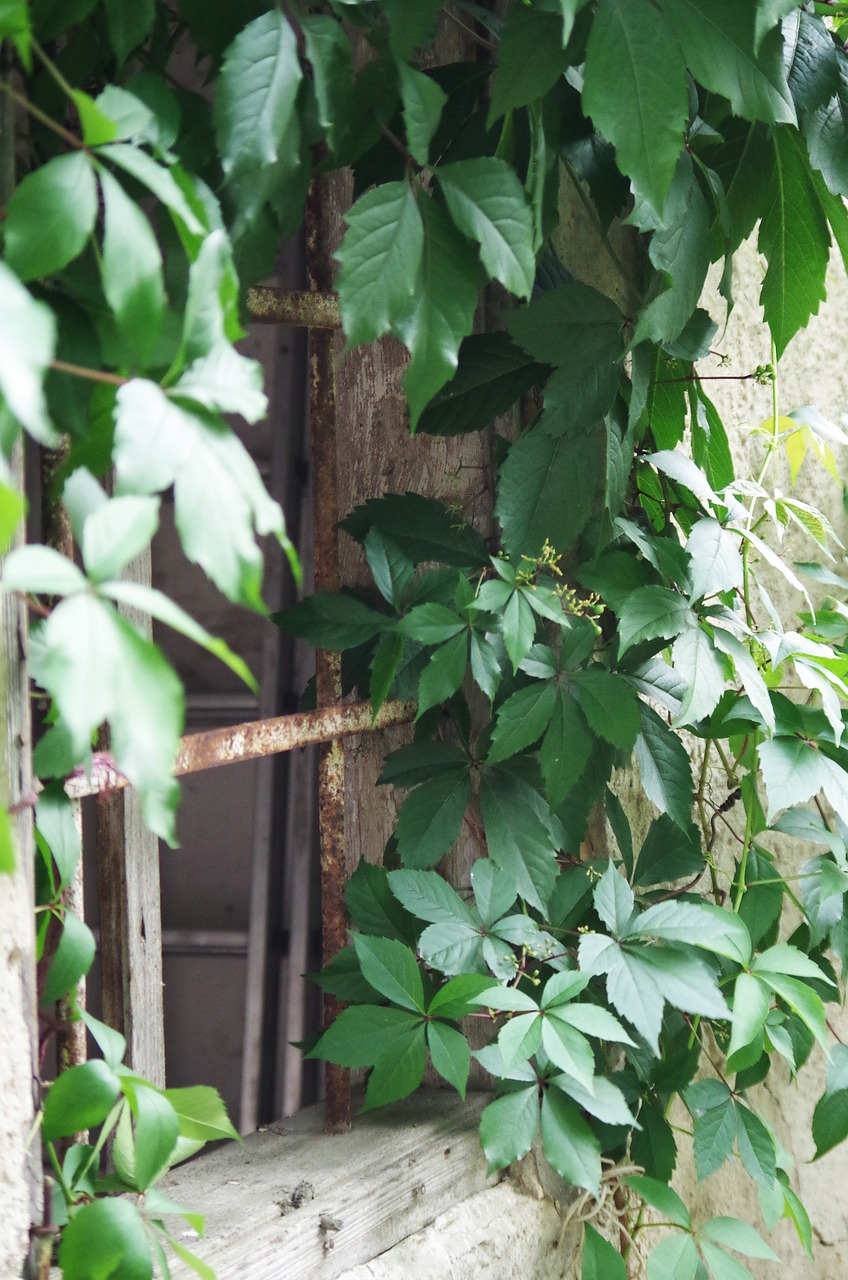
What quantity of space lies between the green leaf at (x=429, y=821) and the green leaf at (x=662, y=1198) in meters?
0.33

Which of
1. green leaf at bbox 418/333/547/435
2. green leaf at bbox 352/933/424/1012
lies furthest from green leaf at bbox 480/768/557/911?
green leaf at bbox 418/333/547/435

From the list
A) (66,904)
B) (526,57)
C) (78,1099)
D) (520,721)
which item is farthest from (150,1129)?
(526,57)

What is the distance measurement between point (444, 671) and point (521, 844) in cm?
18

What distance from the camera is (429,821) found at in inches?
36.5

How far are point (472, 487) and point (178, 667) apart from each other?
2270 mm

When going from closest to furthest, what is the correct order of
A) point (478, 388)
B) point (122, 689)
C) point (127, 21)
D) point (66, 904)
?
point (122, 689) < point (127, 21) < point (66, 904) < point (478, 388)

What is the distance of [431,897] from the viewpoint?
0.90m

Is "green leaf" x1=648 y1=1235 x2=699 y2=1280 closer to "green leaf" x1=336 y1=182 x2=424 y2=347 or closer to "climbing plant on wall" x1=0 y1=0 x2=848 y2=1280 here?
"climbing plant on wall" x1=0 y1=0 x2=848 y2=1280

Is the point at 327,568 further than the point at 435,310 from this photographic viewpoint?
Yes

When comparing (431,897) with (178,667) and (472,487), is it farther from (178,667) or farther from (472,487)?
(178,667)

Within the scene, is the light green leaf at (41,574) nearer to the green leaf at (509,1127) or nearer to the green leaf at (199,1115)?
the green leaf at (199,1115)

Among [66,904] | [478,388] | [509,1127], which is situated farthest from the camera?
[478,388]

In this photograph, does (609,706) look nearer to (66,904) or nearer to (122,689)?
(66,904)

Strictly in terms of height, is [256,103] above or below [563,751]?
above
